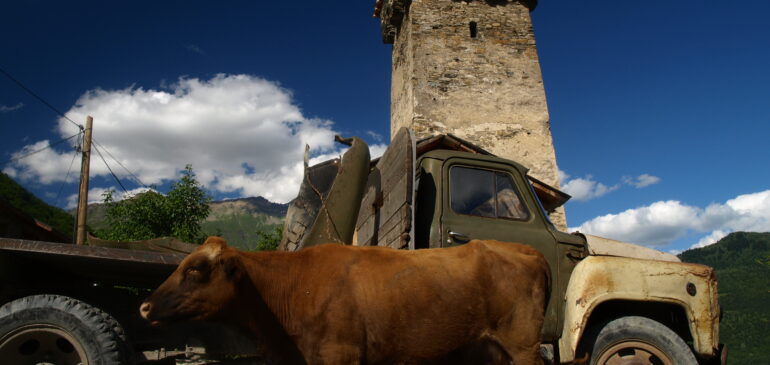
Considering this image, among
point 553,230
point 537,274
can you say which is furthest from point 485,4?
point 537,274

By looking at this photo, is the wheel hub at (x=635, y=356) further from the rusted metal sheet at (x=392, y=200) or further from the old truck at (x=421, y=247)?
the rusted metal sheet at (x=392, y=200)

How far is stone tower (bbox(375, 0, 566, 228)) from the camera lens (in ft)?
47.8

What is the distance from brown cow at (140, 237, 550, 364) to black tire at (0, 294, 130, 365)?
2.09 feet

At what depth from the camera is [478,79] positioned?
15102mm

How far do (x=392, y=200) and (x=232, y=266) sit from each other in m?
1.69

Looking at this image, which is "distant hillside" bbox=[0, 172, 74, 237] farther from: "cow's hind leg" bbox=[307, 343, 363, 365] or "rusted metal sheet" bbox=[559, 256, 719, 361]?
"rusted metal sheet" bbox=[559, 256, 719, 361]

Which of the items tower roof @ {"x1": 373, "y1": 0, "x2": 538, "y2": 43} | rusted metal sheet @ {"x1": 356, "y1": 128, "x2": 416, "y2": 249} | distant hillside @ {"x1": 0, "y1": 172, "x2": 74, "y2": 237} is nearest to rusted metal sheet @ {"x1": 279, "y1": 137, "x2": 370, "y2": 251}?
rusted metal sheet @ {"x1": 356, "y1": 128, "x2": 416, "y2": 249}

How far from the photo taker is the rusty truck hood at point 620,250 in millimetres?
4750

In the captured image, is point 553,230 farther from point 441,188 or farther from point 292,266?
point 292,266

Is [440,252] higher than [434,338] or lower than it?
higher

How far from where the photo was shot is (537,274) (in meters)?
3.42

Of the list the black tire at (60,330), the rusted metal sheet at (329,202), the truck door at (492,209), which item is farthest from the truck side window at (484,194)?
the black tire at (60,330)

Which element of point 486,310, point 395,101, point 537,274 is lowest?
point 486,310

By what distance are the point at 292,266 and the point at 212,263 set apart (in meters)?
0.48
